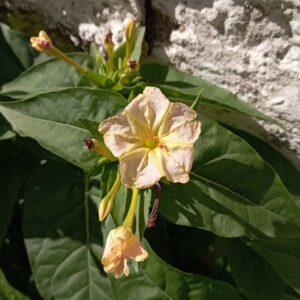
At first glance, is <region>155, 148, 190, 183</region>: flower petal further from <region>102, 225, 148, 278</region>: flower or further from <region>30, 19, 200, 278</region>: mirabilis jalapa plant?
<region>102, 225, 148, 278</region>: flower

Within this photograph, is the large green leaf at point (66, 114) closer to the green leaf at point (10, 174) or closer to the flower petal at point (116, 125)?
the flower petal at point (116, 125)

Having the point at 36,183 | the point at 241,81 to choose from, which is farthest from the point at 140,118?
the point at 36,183

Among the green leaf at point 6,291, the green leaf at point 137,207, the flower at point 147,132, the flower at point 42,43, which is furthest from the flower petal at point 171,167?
the green leaf at point 6,291

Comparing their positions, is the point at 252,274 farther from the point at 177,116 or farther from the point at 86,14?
the point at 86,14

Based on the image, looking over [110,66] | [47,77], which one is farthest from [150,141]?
[47,77]

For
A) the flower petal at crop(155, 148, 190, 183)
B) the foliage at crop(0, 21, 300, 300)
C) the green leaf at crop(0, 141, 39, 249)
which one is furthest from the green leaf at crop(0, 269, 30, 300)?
the flower petal at crop(155, 148, 190, 183)

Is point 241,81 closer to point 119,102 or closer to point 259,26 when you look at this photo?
point 259,26
